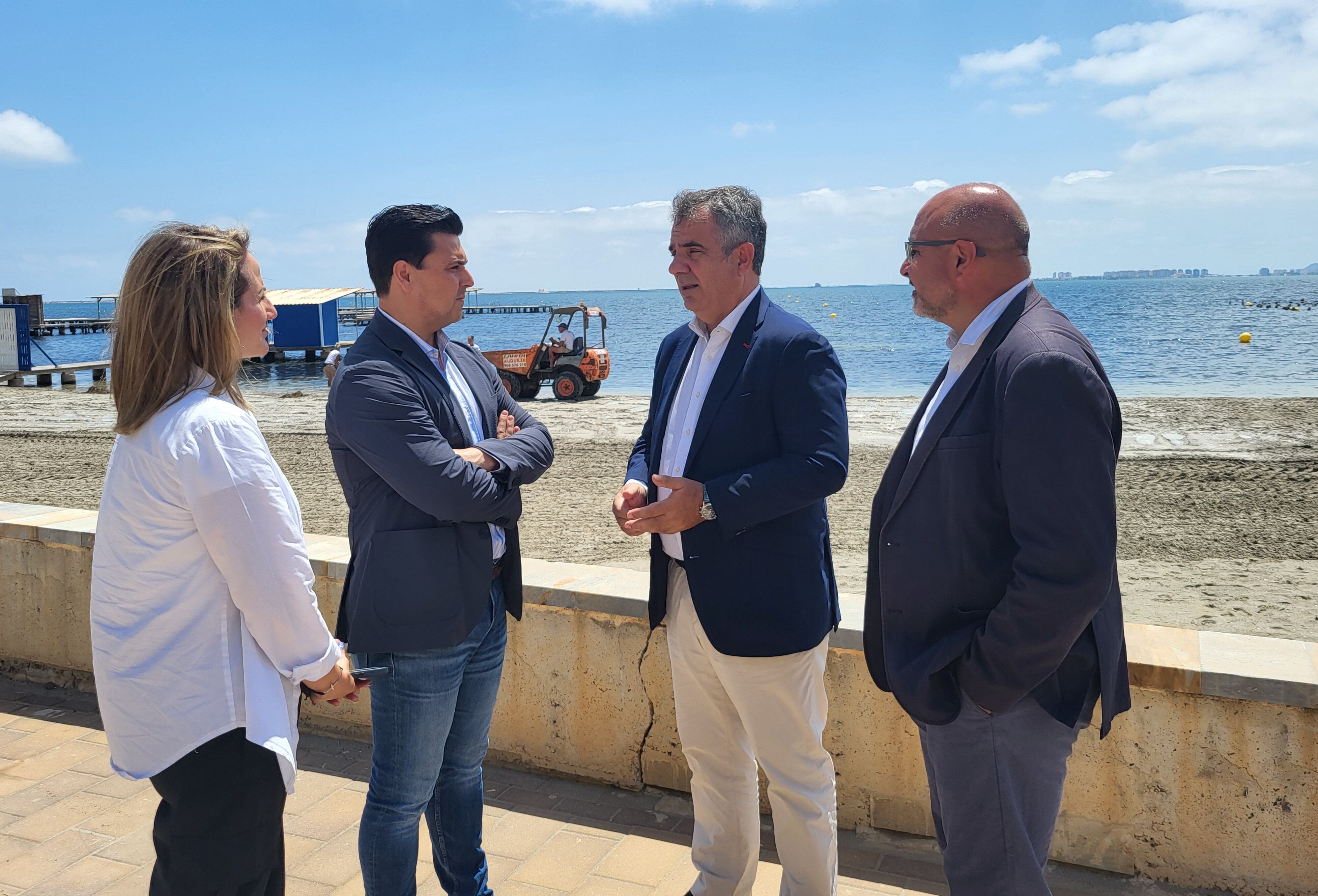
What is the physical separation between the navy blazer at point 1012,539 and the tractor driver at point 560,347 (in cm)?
1820

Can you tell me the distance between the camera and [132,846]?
2805mm

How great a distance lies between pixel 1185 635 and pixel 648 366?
3939cm

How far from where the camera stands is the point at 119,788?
10.4 feet

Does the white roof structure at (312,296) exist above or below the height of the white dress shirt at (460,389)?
above

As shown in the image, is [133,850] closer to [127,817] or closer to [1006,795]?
[127,817]

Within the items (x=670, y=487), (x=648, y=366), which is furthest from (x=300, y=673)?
(x=648, y=366)

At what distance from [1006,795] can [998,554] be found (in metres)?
0.46

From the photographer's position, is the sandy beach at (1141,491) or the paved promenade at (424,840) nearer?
the paved promenade at (424,840)

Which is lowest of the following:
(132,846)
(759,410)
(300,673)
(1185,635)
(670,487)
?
(132,846)

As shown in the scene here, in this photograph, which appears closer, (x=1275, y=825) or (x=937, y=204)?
(x=937, y=204)

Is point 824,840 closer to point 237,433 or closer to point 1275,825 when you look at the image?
point 1275,825

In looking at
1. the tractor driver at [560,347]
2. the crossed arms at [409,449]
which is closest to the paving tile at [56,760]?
the crossed arms at [409,449]

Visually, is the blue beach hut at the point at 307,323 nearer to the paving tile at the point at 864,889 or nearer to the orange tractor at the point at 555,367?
the orange tractor at the point at 555,367

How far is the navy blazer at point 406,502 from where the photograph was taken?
2.14 metres
